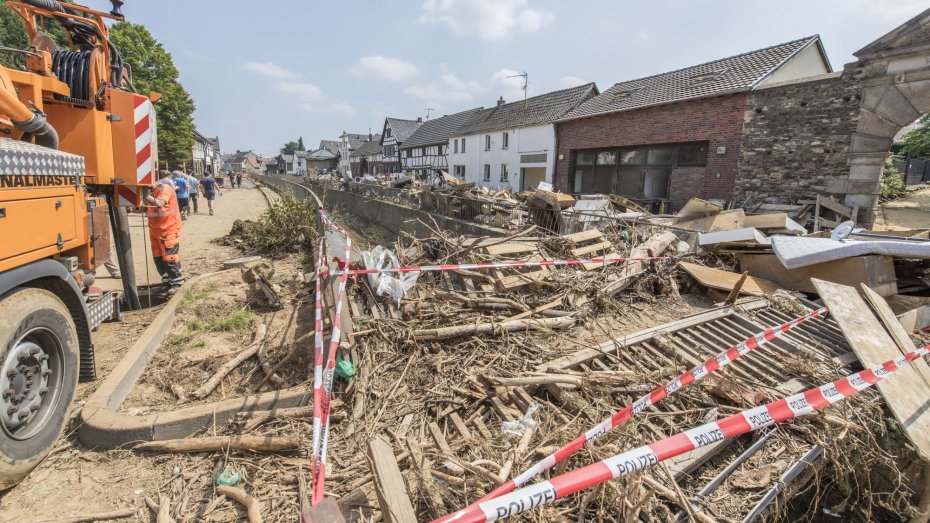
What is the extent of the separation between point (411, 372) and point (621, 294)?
3584 mm

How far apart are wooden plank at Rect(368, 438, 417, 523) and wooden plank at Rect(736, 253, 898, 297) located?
6495mm

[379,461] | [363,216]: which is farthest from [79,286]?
[363,216]

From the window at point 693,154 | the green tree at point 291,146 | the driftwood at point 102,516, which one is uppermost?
the green tree at point 291,146

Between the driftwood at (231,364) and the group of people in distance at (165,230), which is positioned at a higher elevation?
the group of people in distance at (165,230)

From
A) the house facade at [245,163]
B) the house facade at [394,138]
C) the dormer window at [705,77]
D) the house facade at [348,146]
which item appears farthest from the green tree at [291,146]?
the dormer window at [705,77]

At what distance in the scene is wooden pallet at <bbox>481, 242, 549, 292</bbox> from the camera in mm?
5465

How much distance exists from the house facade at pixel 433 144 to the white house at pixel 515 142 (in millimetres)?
4094

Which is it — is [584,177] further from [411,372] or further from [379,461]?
[379,461]

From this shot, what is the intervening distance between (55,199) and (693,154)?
18.0 metres

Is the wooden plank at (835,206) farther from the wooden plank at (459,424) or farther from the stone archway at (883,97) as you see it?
the wooden plank at (459,424)

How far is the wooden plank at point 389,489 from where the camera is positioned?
74.4 inches

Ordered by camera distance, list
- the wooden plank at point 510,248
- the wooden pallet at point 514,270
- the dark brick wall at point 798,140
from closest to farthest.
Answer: the wooden pallet at point 514,270
the wooden plank at point 510,248
the dark brick wall at point 798,140

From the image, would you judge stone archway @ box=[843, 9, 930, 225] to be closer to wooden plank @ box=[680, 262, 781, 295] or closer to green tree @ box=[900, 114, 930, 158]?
wooden plank @ box=[680, 262, 781, 295]

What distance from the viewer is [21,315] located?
2.55 metres
